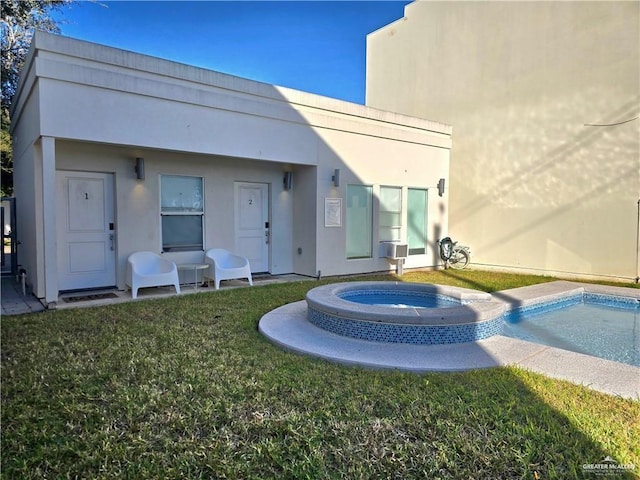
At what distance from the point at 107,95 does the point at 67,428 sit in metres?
5.58

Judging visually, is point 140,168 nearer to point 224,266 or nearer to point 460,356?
point 224,266

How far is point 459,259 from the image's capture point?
39.8ft

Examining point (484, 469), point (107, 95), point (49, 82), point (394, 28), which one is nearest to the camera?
point (484, 469)

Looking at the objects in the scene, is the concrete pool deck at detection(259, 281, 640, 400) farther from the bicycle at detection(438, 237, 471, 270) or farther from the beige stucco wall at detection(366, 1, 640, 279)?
the bicycle at detection(438, 237, 471, 270)

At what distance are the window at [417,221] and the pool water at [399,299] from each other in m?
4.90

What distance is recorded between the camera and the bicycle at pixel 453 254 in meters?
12.0

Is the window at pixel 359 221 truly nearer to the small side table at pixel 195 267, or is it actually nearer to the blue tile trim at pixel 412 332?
the small side table at pixel 195 267

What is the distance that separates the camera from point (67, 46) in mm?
6250

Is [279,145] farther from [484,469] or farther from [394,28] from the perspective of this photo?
[394,28]

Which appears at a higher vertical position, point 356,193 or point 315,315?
point 356,193

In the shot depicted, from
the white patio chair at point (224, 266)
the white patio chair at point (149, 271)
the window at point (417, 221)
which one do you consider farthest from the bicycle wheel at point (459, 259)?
the white patio chair at point (149, 271)

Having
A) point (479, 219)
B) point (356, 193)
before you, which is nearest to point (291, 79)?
point (356, 193)

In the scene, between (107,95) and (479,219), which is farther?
(479,219)

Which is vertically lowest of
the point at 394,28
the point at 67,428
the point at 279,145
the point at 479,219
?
the point at 67,428
